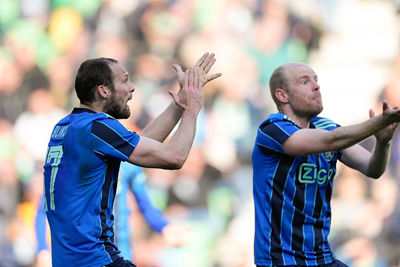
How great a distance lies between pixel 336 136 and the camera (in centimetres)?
329

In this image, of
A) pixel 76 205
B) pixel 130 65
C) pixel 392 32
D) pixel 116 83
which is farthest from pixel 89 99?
pixel 392 32

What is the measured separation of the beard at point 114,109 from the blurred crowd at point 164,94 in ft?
10.3

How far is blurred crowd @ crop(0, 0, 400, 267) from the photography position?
6.64 m

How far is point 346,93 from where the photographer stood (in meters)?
7.21

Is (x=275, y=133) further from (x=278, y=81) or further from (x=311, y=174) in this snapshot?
(x=278, y=81)

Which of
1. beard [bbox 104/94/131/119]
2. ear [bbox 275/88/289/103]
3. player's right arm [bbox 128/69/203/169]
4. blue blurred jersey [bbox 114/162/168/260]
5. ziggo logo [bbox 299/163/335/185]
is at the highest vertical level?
ear [bbox 275/88/289/103]

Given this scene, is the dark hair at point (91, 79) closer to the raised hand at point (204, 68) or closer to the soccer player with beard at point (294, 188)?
the raised hand at point (204, 68)

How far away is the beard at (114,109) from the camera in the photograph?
3424 millimetres

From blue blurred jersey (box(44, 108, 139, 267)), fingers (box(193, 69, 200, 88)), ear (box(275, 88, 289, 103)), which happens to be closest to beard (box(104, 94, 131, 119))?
blue blurred jersey (box(44, 108, 139, 267))

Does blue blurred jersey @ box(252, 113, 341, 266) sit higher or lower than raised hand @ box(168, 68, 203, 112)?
lower

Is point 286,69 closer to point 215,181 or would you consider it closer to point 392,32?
point 215,181

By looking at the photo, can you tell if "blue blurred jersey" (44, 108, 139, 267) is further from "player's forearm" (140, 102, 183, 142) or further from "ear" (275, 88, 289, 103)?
"ear" (275, 88, 289, 103)

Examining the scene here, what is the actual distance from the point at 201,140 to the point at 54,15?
69.7 inches

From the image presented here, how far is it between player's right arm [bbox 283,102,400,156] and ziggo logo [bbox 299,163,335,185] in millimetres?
192
